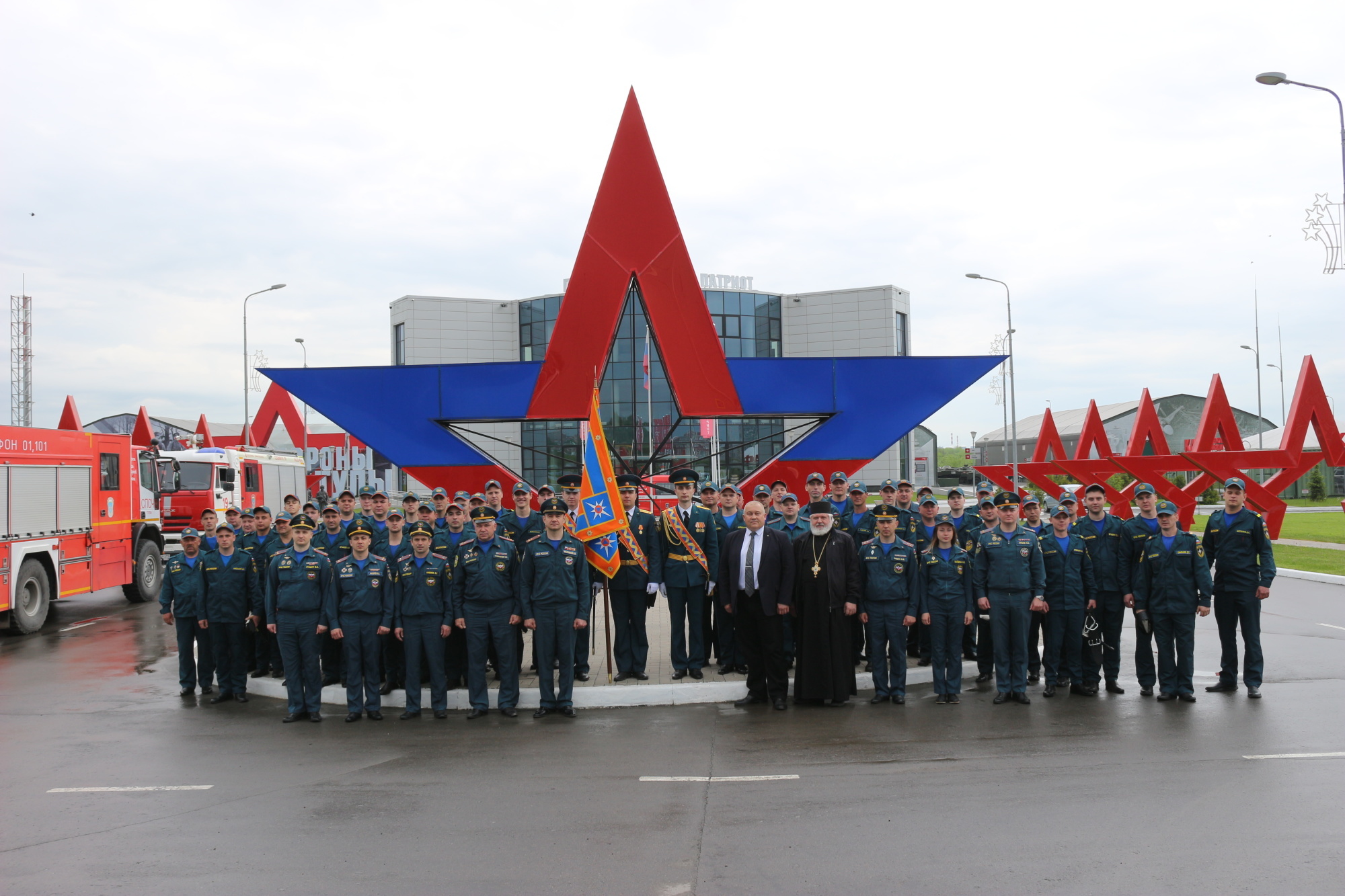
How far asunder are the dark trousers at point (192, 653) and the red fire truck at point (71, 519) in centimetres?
559

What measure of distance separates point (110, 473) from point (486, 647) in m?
10.6

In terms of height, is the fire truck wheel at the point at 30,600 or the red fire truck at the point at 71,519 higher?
the red fire truck at the point at 71,519

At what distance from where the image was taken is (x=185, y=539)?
8.66 m

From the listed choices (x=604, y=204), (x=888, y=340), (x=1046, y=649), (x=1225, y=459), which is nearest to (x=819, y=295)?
(x=888, y=340)

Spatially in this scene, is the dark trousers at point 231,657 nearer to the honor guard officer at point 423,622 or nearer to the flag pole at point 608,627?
the honor guard officer at point 423,622

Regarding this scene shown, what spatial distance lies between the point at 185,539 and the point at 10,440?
20.7 ft

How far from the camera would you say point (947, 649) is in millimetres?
7988

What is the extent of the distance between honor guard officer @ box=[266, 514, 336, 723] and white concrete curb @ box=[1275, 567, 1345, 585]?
15.0 metres

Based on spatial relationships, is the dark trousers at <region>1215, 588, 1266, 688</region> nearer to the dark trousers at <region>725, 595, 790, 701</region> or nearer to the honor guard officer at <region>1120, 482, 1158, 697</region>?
the honor guard officer at <region>1120, 482, 1158, 697</region>

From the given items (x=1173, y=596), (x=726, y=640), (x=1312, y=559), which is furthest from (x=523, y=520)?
(x=1312, y=559)

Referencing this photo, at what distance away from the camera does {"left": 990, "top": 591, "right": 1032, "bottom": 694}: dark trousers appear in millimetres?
7801

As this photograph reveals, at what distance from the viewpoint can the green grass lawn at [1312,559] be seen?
666 inches

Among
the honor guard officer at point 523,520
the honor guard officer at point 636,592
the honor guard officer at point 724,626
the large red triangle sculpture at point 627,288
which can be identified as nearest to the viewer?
the honor guard officer at point 636,592

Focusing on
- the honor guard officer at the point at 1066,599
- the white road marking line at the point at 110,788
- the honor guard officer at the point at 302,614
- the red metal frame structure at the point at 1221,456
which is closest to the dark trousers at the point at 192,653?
the honor guard officer at the point at 302,614
